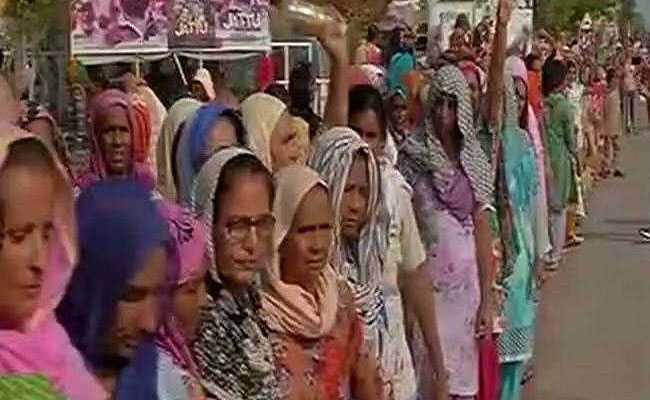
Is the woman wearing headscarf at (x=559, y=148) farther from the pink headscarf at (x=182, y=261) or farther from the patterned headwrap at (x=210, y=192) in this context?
the pink headscarf at (x=182, y=261)

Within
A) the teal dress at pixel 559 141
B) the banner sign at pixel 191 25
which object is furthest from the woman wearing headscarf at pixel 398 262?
the teal dress at pixel 559 141

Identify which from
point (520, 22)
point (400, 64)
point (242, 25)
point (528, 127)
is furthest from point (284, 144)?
point (520, 22)

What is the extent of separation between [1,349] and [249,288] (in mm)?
1202

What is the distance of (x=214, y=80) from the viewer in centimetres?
1078

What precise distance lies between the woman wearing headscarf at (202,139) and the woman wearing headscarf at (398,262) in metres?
0.66

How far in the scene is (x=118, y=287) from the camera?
3094 mm

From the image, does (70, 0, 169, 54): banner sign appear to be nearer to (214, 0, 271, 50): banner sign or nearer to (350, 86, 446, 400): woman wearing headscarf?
(214, 0, 271, 50): banner sign

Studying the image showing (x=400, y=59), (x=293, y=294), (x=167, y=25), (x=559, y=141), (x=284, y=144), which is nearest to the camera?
(x=293, y=294)

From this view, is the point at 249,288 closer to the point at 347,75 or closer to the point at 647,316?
the point at 347,75

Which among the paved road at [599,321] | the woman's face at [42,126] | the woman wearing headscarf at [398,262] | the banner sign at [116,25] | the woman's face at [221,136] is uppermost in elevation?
the banner sign at [116,25]

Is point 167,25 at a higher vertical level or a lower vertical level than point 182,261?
higher

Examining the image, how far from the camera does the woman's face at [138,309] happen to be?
10.3 ft

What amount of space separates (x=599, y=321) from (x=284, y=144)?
24.6ft

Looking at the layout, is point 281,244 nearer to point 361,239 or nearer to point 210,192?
point 210,192
